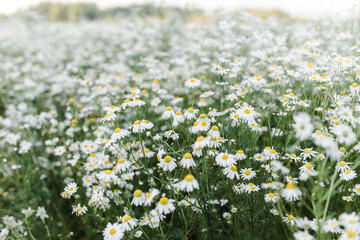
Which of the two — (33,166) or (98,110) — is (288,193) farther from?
(33,166)

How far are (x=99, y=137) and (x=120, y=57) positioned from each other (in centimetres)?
331

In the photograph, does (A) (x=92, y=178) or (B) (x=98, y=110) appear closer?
(A) (x=92, y=178)

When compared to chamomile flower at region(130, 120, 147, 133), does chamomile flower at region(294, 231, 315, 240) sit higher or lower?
lower

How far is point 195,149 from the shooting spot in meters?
1.87

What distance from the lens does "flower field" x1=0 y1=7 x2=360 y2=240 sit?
1.91 meters

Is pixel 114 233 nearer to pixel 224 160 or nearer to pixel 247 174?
pixel 224 160

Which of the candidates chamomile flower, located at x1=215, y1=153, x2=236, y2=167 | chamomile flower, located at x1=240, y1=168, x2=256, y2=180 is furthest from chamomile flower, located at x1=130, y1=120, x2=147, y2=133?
chamomile flower, located at x1=240, y1=168, x2=256, y2=180

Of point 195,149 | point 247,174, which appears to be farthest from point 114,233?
point 247,174

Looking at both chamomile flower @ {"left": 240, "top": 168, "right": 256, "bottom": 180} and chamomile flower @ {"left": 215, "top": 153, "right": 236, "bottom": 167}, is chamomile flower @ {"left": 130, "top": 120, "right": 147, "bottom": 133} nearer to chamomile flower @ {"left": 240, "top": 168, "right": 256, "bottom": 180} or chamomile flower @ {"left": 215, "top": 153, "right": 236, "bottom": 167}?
chamomile flower @ {"left": 215, "top": 153, "right": 236, "bottom": 167}

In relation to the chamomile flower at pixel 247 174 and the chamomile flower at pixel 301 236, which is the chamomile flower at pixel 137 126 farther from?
the chamomile flower at pixel 301 236

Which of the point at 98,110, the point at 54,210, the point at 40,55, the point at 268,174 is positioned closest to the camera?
the point at 268,174

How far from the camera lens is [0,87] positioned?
5453mm

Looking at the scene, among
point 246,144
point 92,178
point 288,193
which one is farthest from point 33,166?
point 288,193

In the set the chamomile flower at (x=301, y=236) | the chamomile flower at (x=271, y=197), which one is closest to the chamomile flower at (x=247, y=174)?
the chamomile flower at (x=271, y=197)
